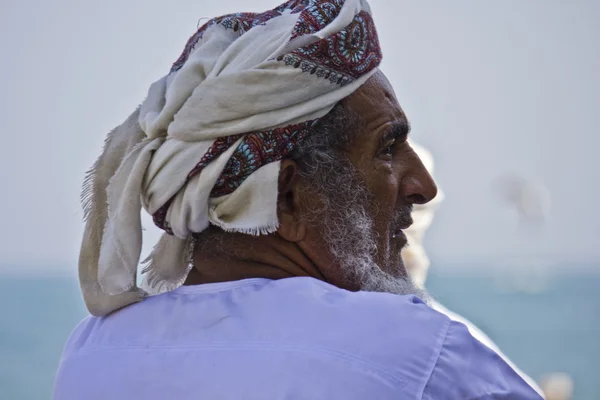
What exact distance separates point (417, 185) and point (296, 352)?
65cm

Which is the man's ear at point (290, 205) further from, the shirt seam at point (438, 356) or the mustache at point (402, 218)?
the shirt seam at point (438, 356)

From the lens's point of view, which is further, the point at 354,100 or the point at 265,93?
the point at 354,100

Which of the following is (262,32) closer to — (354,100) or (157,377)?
(354,100)

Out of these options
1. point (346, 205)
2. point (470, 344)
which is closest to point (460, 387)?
point (470, 344)

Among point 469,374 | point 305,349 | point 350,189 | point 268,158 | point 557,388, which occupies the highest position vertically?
point 268,158

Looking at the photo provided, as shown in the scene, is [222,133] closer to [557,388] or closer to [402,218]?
[402,218]

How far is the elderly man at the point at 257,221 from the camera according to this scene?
1586 mm

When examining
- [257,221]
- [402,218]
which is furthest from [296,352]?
[402,218]

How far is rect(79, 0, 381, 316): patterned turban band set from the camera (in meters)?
1.83

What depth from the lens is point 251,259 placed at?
1.91m

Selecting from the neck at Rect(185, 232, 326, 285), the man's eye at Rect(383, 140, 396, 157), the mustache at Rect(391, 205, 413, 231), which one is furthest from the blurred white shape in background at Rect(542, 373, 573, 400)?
the neck at Rect(185, 232, 326, 285)

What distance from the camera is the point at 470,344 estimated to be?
5.18 ft

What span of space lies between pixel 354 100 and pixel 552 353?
21215 mm

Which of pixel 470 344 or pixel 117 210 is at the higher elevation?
pixel 117 210
